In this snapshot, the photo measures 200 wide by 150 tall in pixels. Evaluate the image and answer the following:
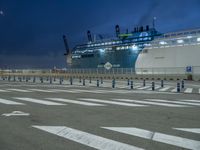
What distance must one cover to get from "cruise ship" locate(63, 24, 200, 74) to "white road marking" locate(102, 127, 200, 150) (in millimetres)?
27231

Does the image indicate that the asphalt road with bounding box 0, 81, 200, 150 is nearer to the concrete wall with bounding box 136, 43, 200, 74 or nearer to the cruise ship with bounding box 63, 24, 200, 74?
the cruise ship with bounding box 63, 24, 200, 74

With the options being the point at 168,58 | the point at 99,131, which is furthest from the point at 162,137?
the point at 168,58

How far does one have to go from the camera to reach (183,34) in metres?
48.2

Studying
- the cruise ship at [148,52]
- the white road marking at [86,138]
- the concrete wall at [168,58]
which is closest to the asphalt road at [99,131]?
the white road marking at [86,138]

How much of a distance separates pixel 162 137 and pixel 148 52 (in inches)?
1899

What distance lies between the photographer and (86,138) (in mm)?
4727

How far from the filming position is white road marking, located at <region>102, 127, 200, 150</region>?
4.32 meters

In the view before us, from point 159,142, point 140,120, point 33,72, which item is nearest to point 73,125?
point 140,120

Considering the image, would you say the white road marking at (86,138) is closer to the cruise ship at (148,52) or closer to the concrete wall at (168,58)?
the cruise ship at (148,52)

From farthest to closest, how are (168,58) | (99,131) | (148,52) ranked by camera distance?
(148,52) → (168,58) → (99,131)

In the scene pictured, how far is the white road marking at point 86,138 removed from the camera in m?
4.15

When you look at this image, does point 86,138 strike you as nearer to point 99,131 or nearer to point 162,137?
point 99,131

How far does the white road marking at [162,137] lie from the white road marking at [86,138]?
674 millimetres

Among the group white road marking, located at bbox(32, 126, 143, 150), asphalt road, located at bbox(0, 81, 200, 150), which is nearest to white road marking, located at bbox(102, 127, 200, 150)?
asphalt road, located at bbox(0, 81, 200, 150)
